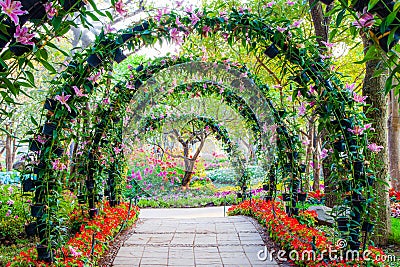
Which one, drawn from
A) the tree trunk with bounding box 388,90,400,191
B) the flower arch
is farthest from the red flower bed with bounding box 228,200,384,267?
the tree trunk with bounding box 388,90,400,191

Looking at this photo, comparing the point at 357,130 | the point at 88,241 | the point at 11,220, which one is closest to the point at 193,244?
the point at 88,241

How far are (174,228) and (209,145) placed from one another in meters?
7.23

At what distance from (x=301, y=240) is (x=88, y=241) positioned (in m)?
1.93

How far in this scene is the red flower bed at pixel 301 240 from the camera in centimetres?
257

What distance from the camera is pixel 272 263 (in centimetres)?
327

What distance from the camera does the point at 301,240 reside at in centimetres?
326

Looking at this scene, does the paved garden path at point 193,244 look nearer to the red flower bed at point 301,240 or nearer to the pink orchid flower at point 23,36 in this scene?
the red flower bed at point 301,240

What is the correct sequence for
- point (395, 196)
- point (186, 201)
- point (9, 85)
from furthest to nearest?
point (186, 201) < point (395, 196) < point (9, 85)

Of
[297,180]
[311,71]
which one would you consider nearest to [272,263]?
[297,180]

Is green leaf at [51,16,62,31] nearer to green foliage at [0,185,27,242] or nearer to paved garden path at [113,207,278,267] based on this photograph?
paved garden path at [113,207,278,267]

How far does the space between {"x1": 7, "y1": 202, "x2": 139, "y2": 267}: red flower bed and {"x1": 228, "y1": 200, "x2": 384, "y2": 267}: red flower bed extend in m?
1.75

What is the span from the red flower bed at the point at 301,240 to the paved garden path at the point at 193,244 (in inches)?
8.4

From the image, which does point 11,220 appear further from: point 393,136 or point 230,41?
point 393,136

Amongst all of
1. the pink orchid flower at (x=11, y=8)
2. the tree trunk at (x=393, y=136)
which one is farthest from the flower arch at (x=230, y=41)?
the tree trunk at (x=393, y=136)
